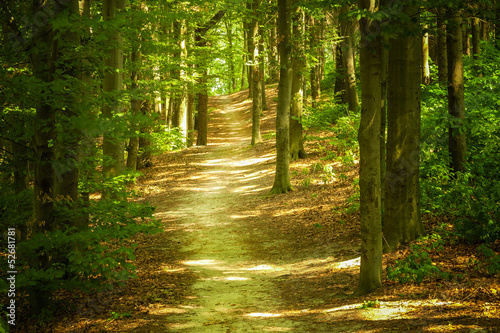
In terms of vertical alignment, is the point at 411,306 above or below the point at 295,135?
below

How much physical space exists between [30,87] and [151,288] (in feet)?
13.5

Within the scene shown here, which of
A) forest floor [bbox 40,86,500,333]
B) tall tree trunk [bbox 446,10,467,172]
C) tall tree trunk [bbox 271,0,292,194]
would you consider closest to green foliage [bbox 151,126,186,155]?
forest floor [bbox 40,86,500,333]

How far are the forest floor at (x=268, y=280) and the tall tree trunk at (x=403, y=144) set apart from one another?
72 centimetres

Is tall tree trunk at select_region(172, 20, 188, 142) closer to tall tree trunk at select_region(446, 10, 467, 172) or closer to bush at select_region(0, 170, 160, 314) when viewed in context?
tall tree trunk at select_region(446, 10, 467, 172)

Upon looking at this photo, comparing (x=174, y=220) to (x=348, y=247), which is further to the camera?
(x=174, y=220)

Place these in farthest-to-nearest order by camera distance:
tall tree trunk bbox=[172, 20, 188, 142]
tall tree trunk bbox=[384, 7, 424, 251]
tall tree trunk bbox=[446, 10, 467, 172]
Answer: tall tree trunk bbox=[172, 20, 188, 142] < tall tree trunk bbox=[446, 10, 467, 172] < tall tree trunk bbox=[384, 7, 424, 251]

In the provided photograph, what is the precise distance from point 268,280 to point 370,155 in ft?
10.9

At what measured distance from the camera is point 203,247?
10.2 meters

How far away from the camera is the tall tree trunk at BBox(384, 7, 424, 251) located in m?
7.47

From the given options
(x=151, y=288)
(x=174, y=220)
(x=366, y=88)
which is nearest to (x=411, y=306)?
(x=366, y=88)

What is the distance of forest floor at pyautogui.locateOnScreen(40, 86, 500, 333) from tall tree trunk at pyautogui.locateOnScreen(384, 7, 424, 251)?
28.4 inches

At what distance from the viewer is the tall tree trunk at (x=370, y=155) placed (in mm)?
5922

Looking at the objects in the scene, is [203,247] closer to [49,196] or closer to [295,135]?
[49,196]

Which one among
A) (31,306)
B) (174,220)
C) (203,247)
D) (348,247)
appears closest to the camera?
(31,306)
